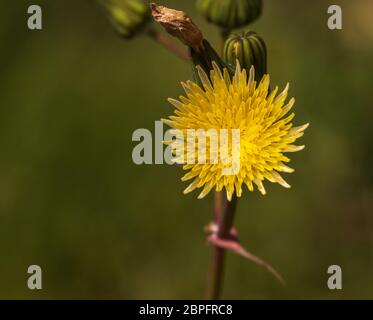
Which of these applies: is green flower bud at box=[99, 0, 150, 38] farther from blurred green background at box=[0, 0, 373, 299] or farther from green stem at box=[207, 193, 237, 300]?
blurred green background at box=[0, 0, 373, 299]

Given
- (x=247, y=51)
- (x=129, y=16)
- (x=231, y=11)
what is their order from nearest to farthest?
(x=247, y=51), (x=231, y=11), (x=129, y=16)

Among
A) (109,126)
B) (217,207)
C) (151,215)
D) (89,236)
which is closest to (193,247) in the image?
(151,215)

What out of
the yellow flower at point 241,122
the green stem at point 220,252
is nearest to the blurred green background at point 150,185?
the green stem at point 220,252

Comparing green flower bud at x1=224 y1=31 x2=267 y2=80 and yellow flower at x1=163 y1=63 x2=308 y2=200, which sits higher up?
green flower bud at x1=224 y1=31 x2=267 y2=80

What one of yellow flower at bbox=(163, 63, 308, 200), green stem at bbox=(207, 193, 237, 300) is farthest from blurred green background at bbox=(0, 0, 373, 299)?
yellow flower at bbox=(163, 63, 308, 200)

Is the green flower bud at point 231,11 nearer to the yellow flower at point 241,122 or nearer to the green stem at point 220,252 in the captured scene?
the yellow flower at point 241,122

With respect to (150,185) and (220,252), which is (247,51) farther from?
(150,185)

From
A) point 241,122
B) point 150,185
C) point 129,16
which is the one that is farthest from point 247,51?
point 150,185
